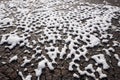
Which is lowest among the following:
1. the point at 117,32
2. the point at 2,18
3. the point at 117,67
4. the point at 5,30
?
the point at 117,67

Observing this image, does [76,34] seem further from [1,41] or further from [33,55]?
[1,41]

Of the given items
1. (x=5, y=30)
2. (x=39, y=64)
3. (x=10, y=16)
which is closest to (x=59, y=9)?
(x=10, y=16)

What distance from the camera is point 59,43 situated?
484 cm

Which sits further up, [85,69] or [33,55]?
[33,55]

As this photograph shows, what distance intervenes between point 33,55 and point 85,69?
1.68 meters

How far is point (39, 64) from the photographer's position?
3.89m

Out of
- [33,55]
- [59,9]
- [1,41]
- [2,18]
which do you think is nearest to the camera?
[33,55]

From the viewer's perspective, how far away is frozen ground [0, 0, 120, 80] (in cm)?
375

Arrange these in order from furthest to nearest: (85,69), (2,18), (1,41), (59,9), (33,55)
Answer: (59,9) → (2,18) → (1,41) → (33,55) → (85,69)

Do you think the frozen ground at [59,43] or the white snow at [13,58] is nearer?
the frozen ground at [59,43]

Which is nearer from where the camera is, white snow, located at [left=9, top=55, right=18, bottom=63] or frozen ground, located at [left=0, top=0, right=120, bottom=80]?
frozen ground, located at [left=0, top=0, right=120, bottom=80]

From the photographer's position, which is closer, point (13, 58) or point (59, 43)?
point (13, 58)

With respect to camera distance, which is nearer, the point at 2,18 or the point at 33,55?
the point at 33,55

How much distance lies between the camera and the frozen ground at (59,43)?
375 cm
